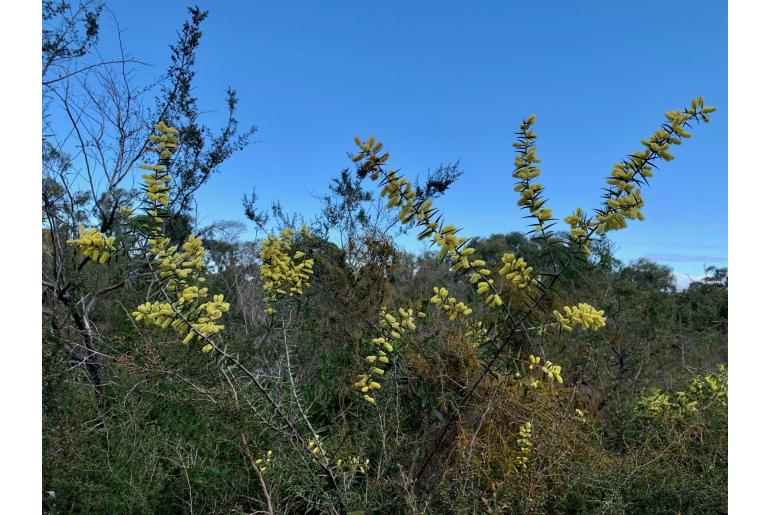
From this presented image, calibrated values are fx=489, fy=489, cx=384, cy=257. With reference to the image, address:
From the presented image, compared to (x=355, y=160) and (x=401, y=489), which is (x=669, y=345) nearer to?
(x=401, y=489)

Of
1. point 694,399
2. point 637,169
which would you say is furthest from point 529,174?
point 694,399

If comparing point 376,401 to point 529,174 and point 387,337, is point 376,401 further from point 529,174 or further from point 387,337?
point 529,174

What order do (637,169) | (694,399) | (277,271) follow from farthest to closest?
(694,399) → (277,271) → (637,169)

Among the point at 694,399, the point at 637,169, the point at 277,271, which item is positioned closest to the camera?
the point at 637,169

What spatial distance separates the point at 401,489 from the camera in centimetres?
212

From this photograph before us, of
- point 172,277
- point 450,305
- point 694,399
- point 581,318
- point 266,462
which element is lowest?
point 694,399

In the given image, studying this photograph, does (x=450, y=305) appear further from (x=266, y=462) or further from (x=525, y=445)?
(x=266, y=462)

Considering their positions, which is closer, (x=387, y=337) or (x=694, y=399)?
(x=387, y=337)

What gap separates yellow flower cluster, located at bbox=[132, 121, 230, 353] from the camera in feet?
6.05

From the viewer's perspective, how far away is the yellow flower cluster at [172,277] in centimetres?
184

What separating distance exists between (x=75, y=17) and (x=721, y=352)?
403 inches

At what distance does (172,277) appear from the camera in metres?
1.90

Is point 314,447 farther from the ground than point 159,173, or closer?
closer
